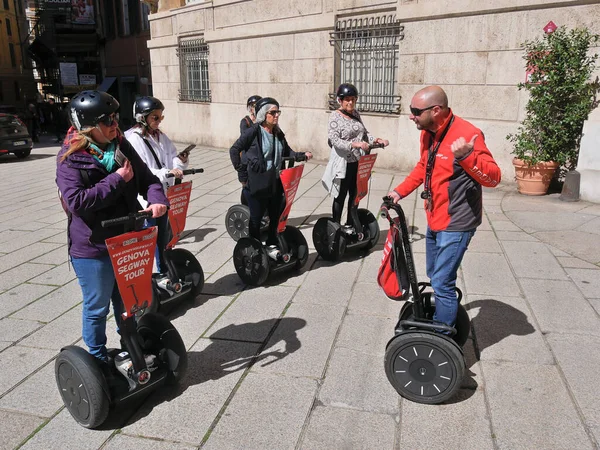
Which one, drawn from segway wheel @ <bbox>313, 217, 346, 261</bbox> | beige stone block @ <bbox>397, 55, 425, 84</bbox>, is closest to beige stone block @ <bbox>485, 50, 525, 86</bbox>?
beige stone block @ <bbox>397, 55, 425, 84</bbox>

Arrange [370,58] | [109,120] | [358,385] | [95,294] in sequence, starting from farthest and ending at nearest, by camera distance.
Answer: [370,58] → [358,385] → [95,294] → [109,120]

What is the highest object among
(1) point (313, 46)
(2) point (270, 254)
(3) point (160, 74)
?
(1) point (313, 46)

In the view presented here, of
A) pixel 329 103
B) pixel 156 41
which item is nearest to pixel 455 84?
pixel 329 103

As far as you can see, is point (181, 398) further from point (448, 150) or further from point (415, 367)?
point (448, 150)

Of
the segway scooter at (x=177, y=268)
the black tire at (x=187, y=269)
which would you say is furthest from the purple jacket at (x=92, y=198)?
the black tire at (x=187, y=269)

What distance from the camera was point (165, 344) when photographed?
3.17 metres

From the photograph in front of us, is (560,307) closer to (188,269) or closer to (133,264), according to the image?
(188,269)

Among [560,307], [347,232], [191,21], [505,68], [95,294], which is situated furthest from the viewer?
[191,21]

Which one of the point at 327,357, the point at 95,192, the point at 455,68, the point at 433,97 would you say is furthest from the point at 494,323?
the point at 455,68

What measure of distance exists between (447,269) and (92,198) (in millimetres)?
2072

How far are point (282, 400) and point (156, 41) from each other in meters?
16.5

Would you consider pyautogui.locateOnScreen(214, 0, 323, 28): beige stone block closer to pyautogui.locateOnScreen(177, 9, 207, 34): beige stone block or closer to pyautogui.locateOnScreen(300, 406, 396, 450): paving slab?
pyautogui.locateOnScreen(177, 9, 207, 34): beige stone block

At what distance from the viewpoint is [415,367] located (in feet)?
10.1

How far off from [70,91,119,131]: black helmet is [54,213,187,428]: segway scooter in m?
0.55
